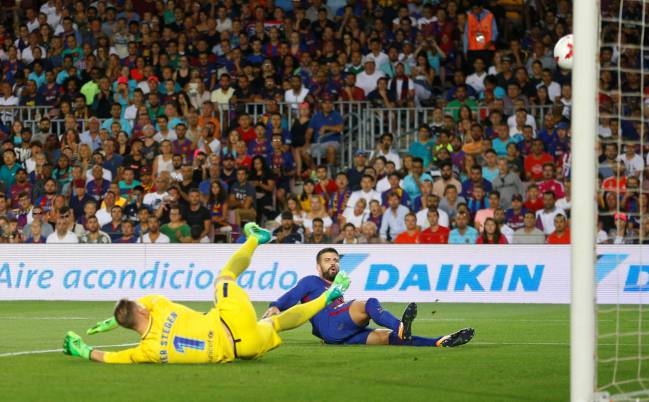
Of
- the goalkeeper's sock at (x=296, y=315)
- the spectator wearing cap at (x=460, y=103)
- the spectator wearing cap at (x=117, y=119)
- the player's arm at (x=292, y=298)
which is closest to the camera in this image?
Answer: the goalkeeper's sock at (x=296, y=315)

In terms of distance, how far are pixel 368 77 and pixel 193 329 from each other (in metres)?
14.6

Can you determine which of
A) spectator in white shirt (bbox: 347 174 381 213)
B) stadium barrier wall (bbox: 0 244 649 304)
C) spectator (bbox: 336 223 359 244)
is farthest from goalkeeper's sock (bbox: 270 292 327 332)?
spectator in white shirt (bbox: 347 174 381 213)

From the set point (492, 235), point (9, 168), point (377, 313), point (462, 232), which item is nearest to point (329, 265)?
point (377, 313)

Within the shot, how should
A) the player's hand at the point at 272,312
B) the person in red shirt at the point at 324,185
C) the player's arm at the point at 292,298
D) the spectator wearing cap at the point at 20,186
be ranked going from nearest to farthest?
the player's hand at the point at 272,312, the player's arm at the point at 292,298, the person in red shirt at the point at 324,185, the spectator wearing cap at the point at 20,186

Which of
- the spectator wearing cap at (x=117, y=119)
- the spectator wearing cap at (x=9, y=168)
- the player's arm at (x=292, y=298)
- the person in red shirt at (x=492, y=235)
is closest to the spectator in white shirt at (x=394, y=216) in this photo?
the person in red shirt at (x=492, y=235)

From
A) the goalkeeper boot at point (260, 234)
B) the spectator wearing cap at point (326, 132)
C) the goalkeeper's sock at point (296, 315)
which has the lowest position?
the goalkeeper's sock at point (296, 315)

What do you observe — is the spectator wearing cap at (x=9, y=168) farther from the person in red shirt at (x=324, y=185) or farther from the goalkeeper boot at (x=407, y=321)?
the goalkeeper boot at (x=407, y=321)

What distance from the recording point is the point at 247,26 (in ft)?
86.3

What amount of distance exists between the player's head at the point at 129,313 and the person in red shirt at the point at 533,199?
11.7 metres

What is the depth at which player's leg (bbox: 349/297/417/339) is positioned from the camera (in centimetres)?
1177

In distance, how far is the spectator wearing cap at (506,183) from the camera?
21.1 m

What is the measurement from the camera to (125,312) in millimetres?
9852

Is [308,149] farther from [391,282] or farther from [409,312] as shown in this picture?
[409,312]

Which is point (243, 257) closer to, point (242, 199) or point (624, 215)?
point (624, 215)
